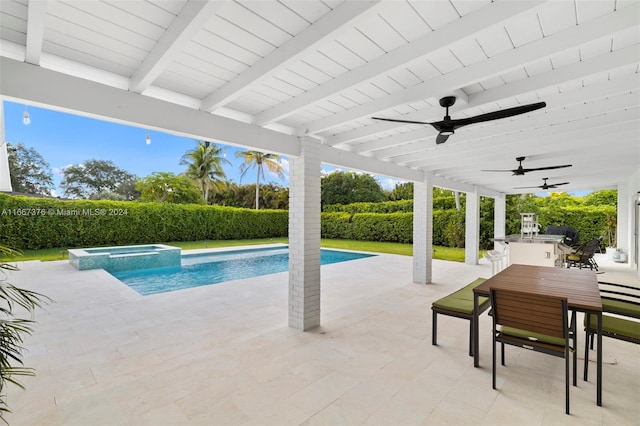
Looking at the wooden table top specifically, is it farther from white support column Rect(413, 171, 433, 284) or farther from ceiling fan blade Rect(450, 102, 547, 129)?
white support column Rect(413, 171, 433, 284)

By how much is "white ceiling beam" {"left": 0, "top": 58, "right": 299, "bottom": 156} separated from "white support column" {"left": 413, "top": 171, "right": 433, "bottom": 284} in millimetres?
4771

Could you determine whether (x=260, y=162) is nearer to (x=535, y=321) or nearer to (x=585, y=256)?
(x=585, y=256)

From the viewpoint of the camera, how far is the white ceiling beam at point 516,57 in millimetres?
1899

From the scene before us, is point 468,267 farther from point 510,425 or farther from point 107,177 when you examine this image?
point 107,177

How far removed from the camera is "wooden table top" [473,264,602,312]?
2.65 metres

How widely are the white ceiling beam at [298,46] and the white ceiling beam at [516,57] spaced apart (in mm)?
1280

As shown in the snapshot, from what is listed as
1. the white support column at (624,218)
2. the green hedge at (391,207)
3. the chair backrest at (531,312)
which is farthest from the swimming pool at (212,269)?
the white support column at (624,218)

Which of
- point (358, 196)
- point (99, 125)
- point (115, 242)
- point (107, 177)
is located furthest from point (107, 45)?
point (99, 125)

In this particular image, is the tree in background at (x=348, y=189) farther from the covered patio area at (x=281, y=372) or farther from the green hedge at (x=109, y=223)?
the covered patio area at (x=281, y=372)

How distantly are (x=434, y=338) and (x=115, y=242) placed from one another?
13.9m

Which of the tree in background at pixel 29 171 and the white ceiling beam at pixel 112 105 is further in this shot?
the tree in background at pixel 29 171

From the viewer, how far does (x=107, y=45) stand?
88.0 inches

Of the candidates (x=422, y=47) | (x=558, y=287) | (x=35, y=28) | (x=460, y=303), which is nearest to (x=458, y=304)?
(x=460, y=303)

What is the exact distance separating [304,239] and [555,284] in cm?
298
